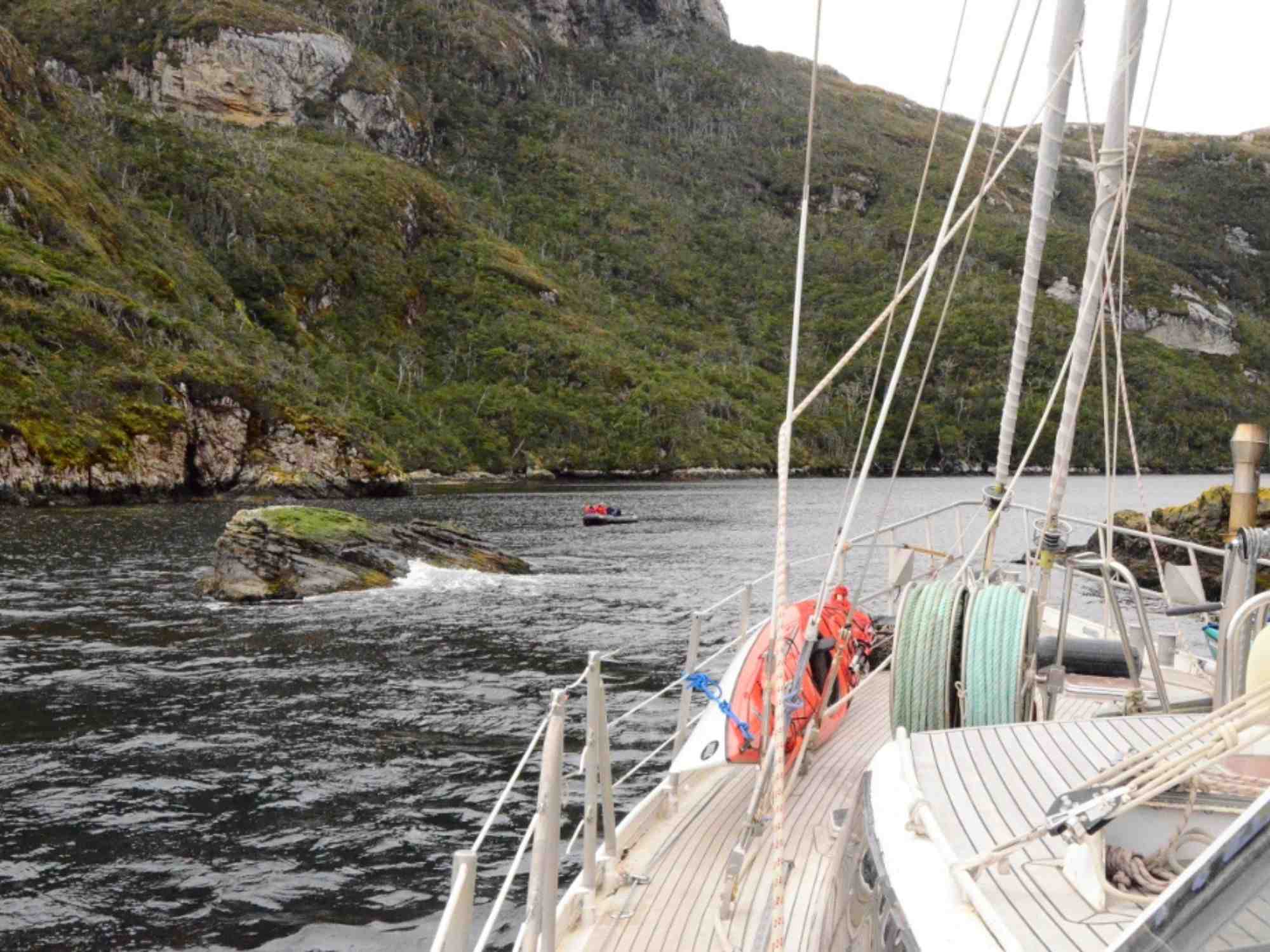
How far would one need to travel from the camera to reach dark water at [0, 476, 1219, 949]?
895 centimetres

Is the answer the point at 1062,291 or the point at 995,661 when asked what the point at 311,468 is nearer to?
the point at 995,661

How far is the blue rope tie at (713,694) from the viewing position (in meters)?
6.66

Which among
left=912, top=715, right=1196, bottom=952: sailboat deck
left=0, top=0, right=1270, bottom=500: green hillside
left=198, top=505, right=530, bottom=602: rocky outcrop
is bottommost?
left=198, top=505, right=530, bottom=602: rocky outcrop

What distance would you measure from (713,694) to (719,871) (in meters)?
1.24

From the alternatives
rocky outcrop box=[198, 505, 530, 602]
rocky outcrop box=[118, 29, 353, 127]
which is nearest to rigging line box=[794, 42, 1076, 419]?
rocky outcrop box=[198, 505, 530, 602]

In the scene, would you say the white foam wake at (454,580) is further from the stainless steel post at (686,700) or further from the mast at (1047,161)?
the mast at (1047,161)

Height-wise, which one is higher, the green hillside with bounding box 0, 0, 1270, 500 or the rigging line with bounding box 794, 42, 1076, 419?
the green hillside with bounding box 0, 0, 1270, 500

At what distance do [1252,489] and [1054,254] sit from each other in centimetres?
18523

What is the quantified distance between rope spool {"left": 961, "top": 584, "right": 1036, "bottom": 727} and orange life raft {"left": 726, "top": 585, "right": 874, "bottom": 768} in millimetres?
913

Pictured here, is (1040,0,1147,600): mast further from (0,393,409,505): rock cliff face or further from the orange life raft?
(0,393,409,505): rock cliff face

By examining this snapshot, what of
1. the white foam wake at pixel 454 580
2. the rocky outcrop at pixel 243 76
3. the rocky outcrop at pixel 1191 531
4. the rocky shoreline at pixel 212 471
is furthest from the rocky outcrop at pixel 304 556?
the rocky outcrop at pixel 243 76

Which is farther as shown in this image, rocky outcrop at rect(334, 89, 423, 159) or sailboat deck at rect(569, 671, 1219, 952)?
rocky outcrop at rect(334, 89, 423, 159)

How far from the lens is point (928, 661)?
6.63 m

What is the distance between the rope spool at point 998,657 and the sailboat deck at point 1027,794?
1654 mm
